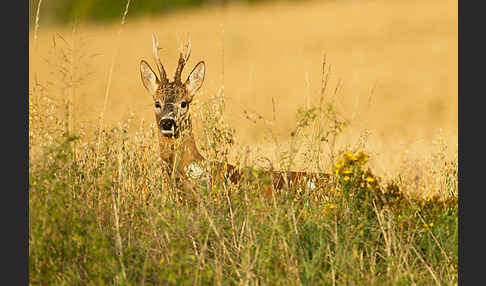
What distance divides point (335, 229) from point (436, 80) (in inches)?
679

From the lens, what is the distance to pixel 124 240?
448 cm

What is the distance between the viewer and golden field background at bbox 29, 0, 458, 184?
18484 millimetres

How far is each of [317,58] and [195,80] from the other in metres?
19.3

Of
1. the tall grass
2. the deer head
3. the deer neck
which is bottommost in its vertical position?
the tall grass

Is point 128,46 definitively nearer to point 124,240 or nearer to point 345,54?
point 345,54

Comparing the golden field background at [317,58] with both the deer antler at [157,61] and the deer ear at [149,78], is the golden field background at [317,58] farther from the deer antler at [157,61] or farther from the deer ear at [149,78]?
the deer antler at [157,61]

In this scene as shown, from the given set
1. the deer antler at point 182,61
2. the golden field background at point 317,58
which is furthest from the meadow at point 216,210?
the golden field background at point 317,58

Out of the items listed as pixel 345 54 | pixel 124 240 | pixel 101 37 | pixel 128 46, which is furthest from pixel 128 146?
pixel 101 37

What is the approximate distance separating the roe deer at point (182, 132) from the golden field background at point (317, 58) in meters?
6.48

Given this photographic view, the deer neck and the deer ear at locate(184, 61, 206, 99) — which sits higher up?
the deer ear at locate(184, 61, 206, 99)

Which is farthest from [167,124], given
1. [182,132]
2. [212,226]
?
[212,226]

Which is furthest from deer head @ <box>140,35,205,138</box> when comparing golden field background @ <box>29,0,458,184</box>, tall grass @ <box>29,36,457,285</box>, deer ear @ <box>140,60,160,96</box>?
golden field background @ <box>29,0,458,184</box>

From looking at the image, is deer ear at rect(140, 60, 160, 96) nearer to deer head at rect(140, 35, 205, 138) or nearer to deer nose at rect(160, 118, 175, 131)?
deer head at rect(140, 35, 205, 138)

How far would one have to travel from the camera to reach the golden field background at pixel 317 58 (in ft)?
60.6
